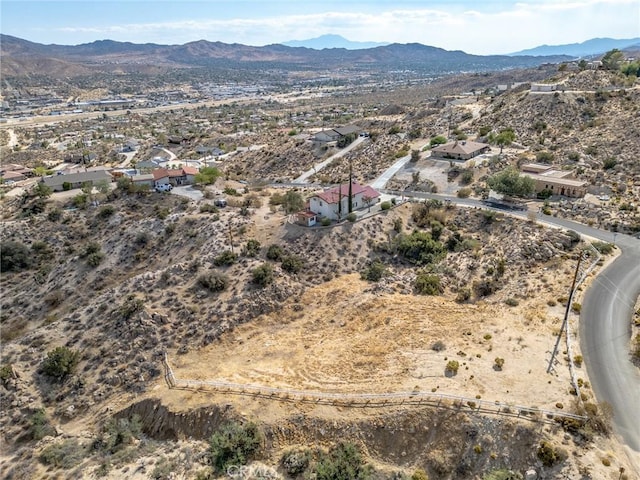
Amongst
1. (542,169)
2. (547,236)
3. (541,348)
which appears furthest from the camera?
(542,169)

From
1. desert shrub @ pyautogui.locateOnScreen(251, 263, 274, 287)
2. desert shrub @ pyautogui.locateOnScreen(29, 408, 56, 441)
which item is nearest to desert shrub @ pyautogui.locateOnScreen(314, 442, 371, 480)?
desert shrub @ pyautogui.locateOnScreen(251, 263, 274, 287)

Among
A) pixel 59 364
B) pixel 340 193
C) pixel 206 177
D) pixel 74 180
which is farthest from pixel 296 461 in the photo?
pixel 74 180

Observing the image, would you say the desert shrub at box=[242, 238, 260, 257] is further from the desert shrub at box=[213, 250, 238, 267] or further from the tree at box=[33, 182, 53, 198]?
the tree at box=[33, 182, 53, 198]

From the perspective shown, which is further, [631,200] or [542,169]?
[542,169]

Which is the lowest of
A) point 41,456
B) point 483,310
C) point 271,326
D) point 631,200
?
point 41,456

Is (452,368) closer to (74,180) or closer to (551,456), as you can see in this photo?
(551,456)

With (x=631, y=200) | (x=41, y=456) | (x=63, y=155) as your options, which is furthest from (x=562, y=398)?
(x=63, y=155)

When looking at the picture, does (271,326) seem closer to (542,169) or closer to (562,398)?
(562,398)
